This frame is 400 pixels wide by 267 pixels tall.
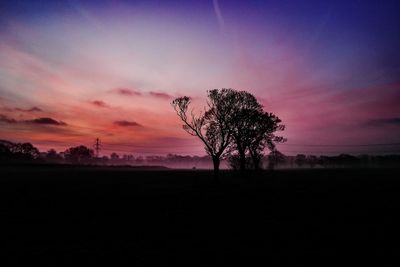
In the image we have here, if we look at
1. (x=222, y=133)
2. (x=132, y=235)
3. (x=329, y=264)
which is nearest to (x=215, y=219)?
(x=132, y=235)

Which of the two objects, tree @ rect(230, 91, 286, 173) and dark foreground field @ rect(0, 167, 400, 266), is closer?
dark foreground field @ rect(0, 167, 400, 266)

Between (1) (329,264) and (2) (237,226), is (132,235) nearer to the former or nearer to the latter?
(2) (237,226)

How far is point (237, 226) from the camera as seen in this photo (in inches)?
590

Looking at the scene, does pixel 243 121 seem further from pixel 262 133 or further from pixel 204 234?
pixel 204 234

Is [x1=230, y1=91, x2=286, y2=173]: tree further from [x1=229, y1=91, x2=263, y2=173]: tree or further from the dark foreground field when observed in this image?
the dark foreground field

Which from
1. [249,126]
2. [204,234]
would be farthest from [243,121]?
[204,234]

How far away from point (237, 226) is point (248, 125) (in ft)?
134

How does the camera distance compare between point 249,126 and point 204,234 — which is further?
point 249,126

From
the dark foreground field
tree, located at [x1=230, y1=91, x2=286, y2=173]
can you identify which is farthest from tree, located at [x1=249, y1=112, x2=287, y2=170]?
the dark foreground field

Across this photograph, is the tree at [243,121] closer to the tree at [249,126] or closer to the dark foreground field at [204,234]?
the tree at [249,126]

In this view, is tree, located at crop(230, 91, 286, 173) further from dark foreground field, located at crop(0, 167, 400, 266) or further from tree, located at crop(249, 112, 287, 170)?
dark foreground field, located at crop(0, 167, 400, 266)

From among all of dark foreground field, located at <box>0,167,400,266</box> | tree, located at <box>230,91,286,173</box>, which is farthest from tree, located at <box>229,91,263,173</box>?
dark foreground field, located at <box>0,167,400,266</box>

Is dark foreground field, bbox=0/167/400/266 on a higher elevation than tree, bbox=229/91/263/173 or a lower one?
lower

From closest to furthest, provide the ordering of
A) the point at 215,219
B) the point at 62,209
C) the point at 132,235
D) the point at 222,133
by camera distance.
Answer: the point at 132,235 → the point at 215,219 → the point at 62,209 → the point at 222,133
